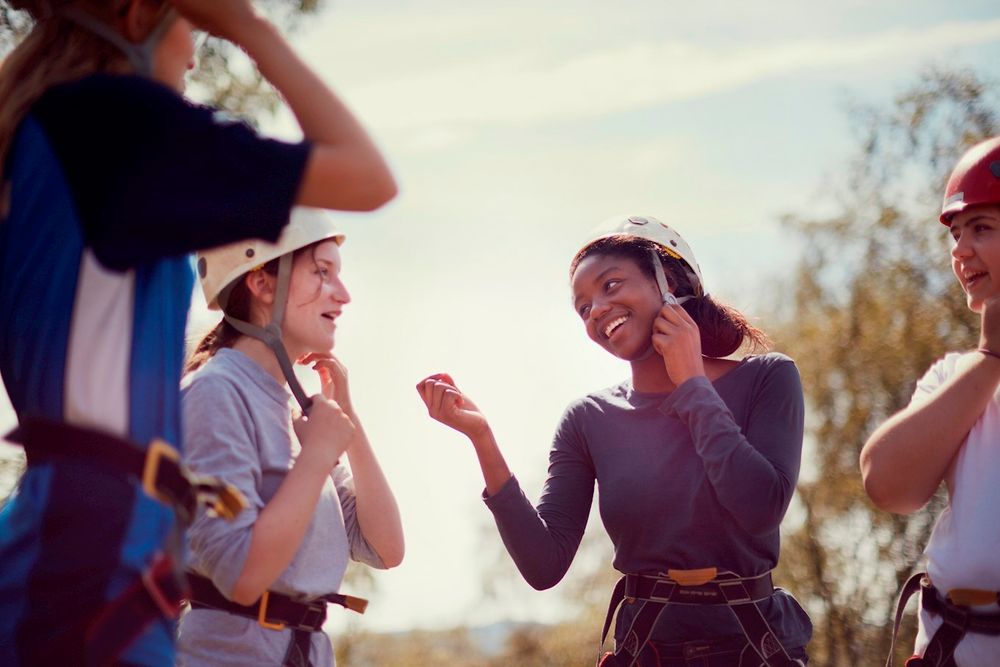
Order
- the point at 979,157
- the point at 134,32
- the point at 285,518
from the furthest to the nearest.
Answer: the point at 979,157, the point at 285,518, the point at 134,32

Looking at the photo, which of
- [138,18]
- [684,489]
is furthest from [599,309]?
[138,18]

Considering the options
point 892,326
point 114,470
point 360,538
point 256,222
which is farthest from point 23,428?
point 892,326

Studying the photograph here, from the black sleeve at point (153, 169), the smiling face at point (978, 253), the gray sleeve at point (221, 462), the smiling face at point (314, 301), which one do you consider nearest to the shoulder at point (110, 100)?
the black sleeve at point (153, 169)

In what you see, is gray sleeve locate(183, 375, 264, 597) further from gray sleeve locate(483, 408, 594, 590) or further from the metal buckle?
gray sleeve locate(483, 408, 594, 590)

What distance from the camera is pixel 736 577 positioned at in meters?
4.11

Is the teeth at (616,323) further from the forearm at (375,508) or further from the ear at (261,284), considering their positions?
the ear at (261,284)

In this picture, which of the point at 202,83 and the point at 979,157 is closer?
the point at 979,157

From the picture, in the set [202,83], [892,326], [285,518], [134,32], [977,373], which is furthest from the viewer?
[892,326]

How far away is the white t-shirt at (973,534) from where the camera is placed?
11.6 feet

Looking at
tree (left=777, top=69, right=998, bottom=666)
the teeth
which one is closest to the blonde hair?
the teeth

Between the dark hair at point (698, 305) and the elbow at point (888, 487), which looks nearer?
the elbow at point (888, 487)

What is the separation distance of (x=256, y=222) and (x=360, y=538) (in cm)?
218

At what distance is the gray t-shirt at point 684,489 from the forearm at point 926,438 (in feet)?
1.23

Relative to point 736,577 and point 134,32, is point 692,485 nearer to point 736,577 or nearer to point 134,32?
→ point 736,577
